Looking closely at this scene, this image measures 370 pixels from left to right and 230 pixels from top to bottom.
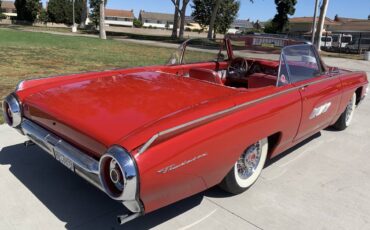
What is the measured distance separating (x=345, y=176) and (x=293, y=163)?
1.72 ft

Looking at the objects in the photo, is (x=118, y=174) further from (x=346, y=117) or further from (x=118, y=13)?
(x=118, y=13)

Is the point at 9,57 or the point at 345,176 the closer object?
the point at 345,176

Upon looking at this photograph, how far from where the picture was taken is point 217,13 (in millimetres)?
52906

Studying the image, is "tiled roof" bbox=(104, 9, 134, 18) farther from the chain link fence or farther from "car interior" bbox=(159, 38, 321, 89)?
"car interior" bbox=(159, 38, 321, 89)

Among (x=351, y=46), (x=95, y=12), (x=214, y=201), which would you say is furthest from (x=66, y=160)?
(x=95, y=12)

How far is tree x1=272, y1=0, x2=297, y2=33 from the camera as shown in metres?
46.5

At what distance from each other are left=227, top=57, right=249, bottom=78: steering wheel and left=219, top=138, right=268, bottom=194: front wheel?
158 centimetres

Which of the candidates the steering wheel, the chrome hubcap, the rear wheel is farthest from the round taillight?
the rear wheel

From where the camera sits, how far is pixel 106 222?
112 inches

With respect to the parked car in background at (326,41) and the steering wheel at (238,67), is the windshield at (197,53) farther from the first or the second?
the parked car in background at (326,41)

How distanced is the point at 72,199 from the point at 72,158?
613 mm

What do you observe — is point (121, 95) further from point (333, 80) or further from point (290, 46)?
point (333, 80)

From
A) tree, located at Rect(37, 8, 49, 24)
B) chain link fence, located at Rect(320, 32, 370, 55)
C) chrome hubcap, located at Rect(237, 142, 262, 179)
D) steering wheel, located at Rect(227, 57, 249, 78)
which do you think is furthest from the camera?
tree, located at Rect(37, 8, 49, 24)

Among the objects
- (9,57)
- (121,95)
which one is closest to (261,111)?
(121,95)
